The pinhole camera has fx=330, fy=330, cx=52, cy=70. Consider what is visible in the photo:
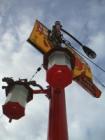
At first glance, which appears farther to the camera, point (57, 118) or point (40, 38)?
point (40, 38)

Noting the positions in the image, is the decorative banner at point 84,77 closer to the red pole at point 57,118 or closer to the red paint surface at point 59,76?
the red pole at point 57,118

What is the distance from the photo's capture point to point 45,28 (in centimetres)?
618

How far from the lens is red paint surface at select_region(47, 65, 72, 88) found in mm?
3057

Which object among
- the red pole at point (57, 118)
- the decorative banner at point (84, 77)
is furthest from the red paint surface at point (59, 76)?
the decorative banner at point (84, 77)

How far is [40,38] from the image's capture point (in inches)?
234

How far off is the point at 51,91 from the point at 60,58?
1135mm

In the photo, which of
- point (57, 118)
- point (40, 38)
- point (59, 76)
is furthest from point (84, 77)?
point (59, 76)

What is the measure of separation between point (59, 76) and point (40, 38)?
9.67 feet

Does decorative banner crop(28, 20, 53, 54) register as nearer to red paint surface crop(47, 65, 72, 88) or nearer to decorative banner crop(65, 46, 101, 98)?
decorative banner crop(65, 46, 101, 98)

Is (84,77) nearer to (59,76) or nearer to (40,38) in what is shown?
(40,38)

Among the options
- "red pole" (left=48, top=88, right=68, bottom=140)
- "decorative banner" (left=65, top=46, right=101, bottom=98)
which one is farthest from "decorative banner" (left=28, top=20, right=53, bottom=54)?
"red pole" (left=48, top=88, right=68, bottom=140)

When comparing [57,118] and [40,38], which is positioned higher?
[40,38]

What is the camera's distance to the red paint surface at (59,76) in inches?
120

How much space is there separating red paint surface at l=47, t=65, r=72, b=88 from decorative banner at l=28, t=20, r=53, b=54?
2.09m
